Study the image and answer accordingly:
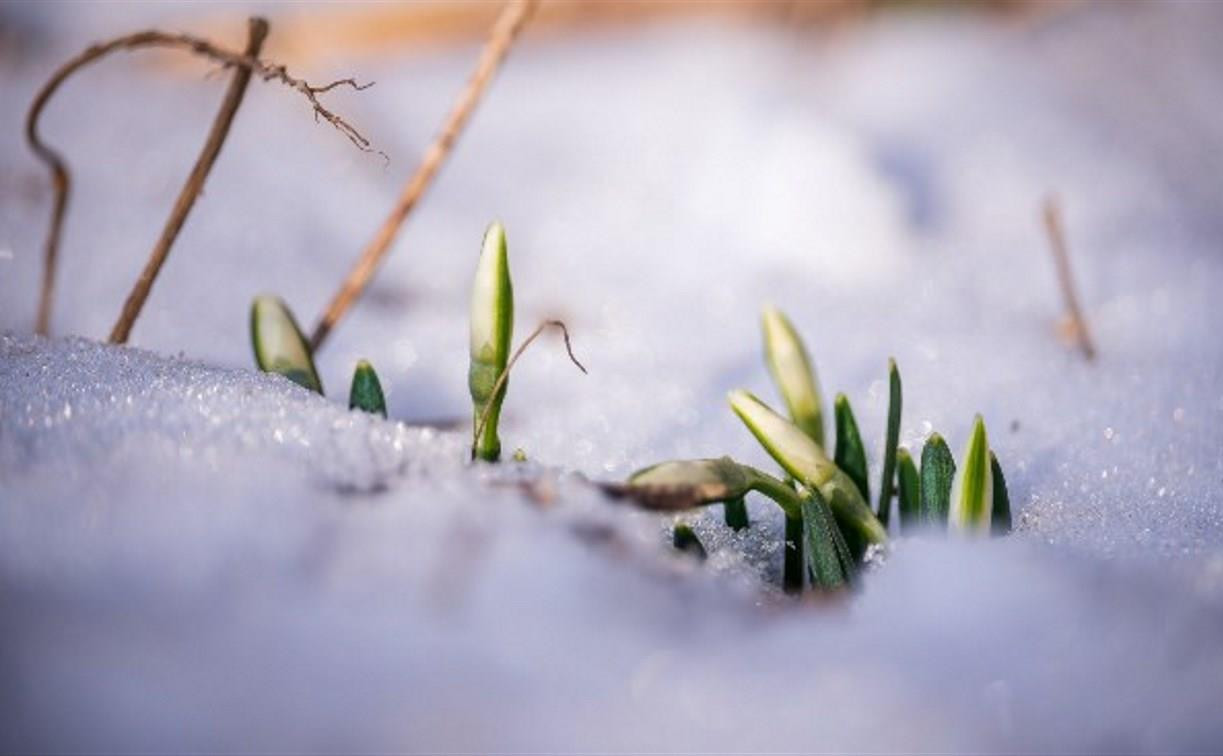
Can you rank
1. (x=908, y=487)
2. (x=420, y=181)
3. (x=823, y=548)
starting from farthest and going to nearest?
(x=420, y=181)
(x=908, y=487)
(x=823, y=548)

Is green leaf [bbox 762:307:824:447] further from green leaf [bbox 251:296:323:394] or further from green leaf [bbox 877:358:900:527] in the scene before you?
green leaf [bbox 251:296:323:394]

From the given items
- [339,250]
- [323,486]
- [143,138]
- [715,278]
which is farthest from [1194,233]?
[143,138]

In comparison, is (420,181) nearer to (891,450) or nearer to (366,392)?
(366,392)

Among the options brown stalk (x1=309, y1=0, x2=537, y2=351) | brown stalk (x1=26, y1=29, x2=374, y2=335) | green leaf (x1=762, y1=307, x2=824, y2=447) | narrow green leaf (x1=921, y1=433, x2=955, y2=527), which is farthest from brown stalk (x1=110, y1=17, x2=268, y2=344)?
narrow green leaf (x1=921, y1=433, x2=955, y2=527)

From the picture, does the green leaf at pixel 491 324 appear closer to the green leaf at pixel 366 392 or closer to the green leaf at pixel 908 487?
the green leaf at pixel 366 392

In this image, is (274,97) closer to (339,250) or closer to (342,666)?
(339,250)

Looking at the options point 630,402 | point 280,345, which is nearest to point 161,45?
point 280,345
